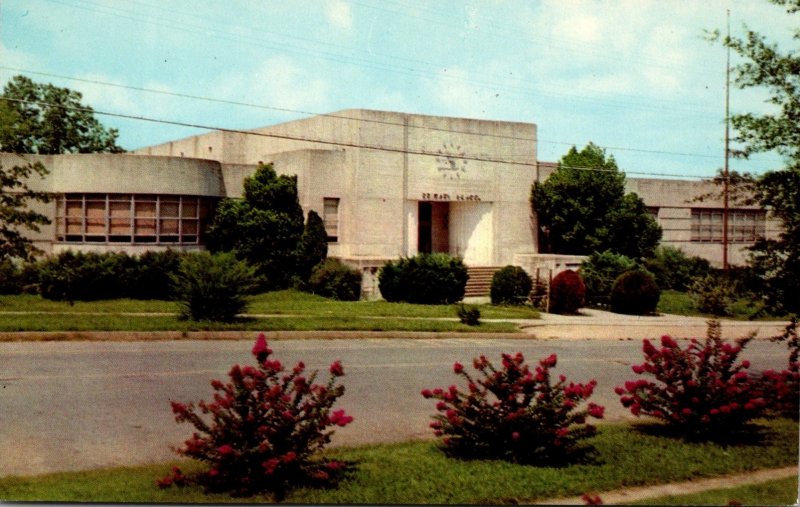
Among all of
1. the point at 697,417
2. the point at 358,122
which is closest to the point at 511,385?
the point at 697,417

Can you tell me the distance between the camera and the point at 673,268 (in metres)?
31.0

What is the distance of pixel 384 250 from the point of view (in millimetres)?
29172

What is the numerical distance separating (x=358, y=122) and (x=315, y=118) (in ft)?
9.61

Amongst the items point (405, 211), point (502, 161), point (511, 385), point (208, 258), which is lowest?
point (511, 385)

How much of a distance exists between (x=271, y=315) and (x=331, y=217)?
9002 mm

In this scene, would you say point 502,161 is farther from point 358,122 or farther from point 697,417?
point 697,417

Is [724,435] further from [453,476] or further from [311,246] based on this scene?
[311,246]

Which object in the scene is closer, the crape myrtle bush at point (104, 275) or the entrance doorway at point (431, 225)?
the crape myrtle bush at point (104, 275)

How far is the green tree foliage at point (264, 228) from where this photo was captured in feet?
87.8

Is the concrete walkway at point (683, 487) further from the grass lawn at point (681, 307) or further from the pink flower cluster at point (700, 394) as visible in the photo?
the grass lawn at point (681, 307)

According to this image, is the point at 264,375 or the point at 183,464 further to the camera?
the point at 183,464

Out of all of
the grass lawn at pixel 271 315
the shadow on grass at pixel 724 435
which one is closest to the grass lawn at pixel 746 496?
the shadow on grass at pixel 724 435

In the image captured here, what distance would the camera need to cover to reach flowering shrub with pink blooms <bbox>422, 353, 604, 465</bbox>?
7777mm

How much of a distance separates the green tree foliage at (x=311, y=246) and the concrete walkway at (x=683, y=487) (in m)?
20.3
